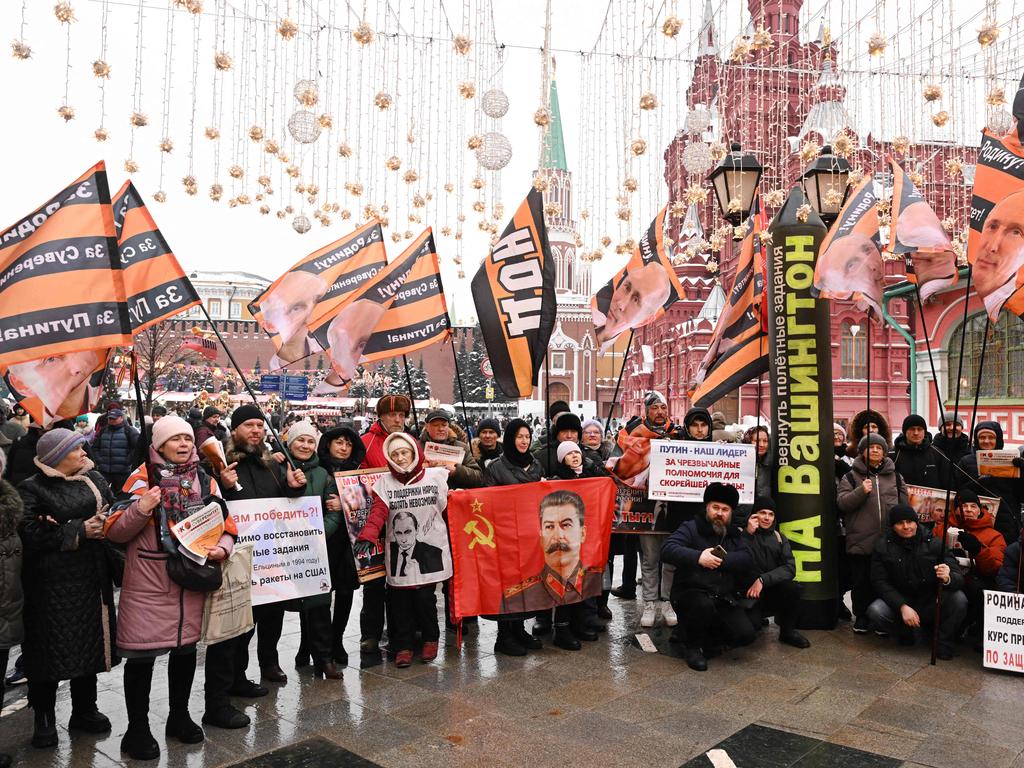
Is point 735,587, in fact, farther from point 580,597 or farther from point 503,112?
point 503,112

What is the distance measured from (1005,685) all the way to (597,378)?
7588 cm

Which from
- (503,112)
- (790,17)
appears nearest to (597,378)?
(790,17)

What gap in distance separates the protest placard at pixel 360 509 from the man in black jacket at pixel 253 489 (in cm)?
37

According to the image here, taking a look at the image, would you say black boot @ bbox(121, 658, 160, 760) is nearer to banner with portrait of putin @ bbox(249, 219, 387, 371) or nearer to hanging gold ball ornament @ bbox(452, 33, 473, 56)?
banner with portrait of putin @ bbox(249, 219, 387, 371)

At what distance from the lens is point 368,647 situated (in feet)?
19.4

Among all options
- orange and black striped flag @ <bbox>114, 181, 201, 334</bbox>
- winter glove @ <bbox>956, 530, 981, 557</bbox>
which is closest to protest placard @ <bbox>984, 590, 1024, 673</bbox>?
winter glove @ <bbox>956, 530, 981, 557</bbox>

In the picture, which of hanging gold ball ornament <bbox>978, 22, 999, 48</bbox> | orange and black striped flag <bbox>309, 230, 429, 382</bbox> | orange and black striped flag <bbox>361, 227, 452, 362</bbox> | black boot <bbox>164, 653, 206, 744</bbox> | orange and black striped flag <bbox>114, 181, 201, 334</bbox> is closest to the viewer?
black boot <bbox>164, 653, 206, 744</bbox>

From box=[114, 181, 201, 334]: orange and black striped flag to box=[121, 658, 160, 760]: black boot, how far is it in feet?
7.15

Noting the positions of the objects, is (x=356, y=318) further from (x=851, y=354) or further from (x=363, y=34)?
(x=851, y=354)

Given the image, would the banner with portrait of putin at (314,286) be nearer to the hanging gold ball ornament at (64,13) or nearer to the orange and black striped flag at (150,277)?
→ the orange and black striped flag at (150,277)

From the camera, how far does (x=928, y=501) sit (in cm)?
675

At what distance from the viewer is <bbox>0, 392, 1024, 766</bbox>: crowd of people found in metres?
4.27

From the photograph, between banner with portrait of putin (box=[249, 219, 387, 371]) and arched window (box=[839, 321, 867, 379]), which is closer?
banner with portrait of putin (box=[249, 219, 387, 371])

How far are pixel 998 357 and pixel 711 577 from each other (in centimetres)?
1758
